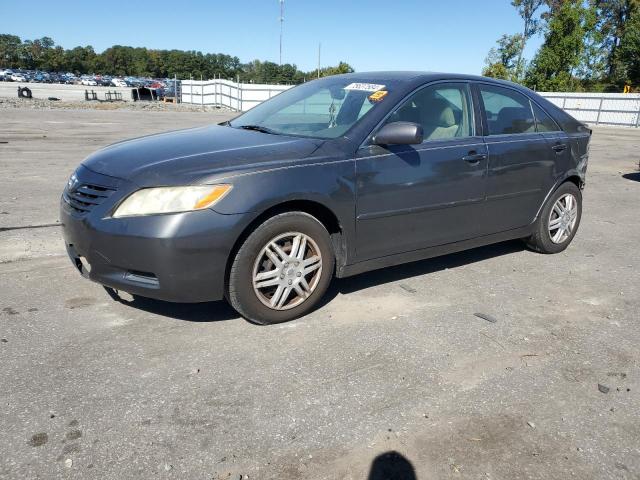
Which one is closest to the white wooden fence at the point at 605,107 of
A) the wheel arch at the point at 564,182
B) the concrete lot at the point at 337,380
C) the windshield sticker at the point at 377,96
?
the wheel arch at the point at 564,182

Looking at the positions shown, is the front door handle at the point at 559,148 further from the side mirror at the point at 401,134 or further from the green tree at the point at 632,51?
the green tree at the point at 632,51

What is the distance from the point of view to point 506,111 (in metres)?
4.68

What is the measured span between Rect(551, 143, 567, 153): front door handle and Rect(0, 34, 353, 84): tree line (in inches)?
5325

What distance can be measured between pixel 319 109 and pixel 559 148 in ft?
7.81

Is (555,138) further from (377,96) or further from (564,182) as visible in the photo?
(377,96)

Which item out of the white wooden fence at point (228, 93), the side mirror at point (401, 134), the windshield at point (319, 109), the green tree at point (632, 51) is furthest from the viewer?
the green tree at point (632, 51)

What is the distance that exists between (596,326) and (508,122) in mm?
1895

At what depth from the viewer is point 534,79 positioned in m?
39.4

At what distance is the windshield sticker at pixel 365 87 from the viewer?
4.08 metres

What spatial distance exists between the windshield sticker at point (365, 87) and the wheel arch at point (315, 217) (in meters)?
1.13

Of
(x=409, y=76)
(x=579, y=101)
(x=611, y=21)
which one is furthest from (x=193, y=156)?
(x=611, y=21)

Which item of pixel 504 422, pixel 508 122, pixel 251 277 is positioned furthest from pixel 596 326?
pixel 251 277

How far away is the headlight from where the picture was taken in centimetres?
305

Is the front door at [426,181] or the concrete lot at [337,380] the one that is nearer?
the concrete lot at [337,380]
